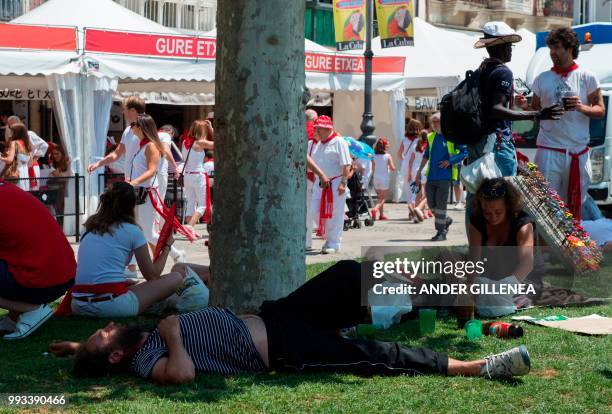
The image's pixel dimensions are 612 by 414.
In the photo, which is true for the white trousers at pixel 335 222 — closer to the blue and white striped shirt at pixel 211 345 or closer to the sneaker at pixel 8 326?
the sneaker at pixel 8 326

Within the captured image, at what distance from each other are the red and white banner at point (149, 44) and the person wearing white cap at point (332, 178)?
409cm

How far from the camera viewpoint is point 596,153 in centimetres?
1628

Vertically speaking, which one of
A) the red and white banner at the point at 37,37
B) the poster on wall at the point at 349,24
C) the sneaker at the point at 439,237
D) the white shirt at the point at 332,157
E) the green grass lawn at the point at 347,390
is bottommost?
the sneaker at the point at 439,237

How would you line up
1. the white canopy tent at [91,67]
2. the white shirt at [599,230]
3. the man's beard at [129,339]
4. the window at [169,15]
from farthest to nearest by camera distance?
the window at [169,15]
the white canopy tent at [91,67]
the white shirt at [599,230]
the man's beard at [129,339]

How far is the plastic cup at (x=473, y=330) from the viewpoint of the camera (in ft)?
23.6

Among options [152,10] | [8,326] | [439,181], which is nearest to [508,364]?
[8,326]

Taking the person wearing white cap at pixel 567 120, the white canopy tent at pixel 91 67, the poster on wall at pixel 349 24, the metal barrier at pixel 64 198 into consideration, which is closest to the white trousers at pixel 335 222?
the metal barrier at pixel 64 198

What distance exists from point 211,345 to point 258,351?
0.86ft

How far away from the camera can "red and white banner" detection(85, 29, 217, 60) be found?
1598cm

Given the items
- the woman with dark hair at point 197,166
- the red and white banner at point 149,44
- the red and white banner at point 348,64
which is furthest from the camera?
the red and white banner at point 348,64

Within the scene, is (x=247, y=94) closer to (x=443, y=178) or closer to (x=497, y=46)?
(x=497, y=46)

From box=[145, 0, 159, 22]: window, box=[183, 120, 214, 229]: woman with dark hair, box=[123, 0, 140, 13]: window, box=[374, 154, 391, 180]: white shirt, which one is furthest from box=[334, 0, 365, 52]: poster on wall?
box=[145, 0, 159, 22]: window

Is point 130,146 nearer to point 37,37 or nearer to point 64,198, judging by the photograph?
point 64,198

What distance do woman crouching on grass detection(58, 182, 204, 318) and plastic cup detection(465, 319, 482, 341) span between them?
2405 millimetres
